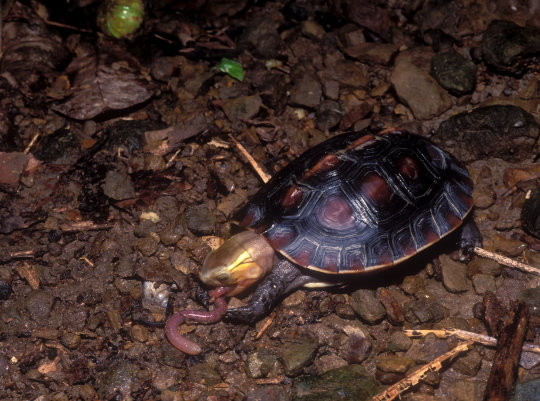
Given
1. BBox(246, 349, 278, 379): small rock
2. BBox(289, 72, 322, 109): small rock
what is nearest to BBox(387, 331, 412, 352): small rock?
BBox(246, 349, 278, 379): small rock

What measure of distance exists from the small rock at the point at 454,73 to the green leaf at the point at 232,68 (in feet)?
7.50

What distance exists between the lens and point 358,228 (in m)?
4.01

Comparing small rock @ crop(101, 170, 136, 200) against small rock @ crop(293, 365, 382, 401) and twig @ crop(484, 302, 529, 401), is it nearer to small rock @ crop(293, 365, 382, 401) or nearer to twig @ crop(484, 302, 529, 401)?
small rock @ crop(293, 365, 382, 401)

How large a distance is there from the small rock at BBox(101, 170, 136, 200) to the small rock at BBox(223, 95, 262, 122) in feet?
4.53

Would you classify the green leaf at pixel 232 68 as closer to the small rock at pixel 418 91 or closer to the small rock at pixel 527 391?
the small rock at pixel 418 91

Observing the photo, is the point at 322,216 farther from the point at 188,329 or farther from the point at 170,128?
the point at 170,128

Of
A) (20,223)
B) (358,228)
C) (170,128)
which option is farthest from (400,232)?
(20,223)

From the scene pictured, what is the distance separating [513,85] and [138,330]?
4.90 meters

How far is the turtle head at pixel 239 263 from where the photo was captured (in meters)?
3.91

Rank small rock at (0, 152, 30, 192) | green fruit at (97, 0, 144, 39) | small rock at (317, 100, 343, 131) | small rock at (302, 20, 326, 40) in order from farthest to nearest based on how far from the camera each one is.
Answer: small rock at (302, 20, 326, 40), green fruit at (97, 0, 144, 39), small rock at (317, 100, 343, 131), small rock at (0, 152, 30, 192)

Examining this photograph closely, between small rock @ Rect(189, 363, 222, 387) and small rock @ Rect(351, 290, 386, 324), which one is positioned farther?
small rock @ Rect(351, 290, 386, 324)

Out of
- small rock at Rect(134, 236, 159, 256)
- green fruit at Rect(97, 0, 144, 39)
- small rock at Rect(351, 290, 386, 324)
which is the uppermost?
green fruit at Rect(97, 0, 144, 39)

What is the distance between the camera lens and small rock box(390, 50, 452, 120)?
17.7 feet

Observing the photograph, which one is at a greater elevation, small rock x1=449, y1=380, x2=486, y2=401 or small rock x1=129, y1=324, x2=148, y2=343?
small rock x1=449, y1=380, x2=486, y2=401
